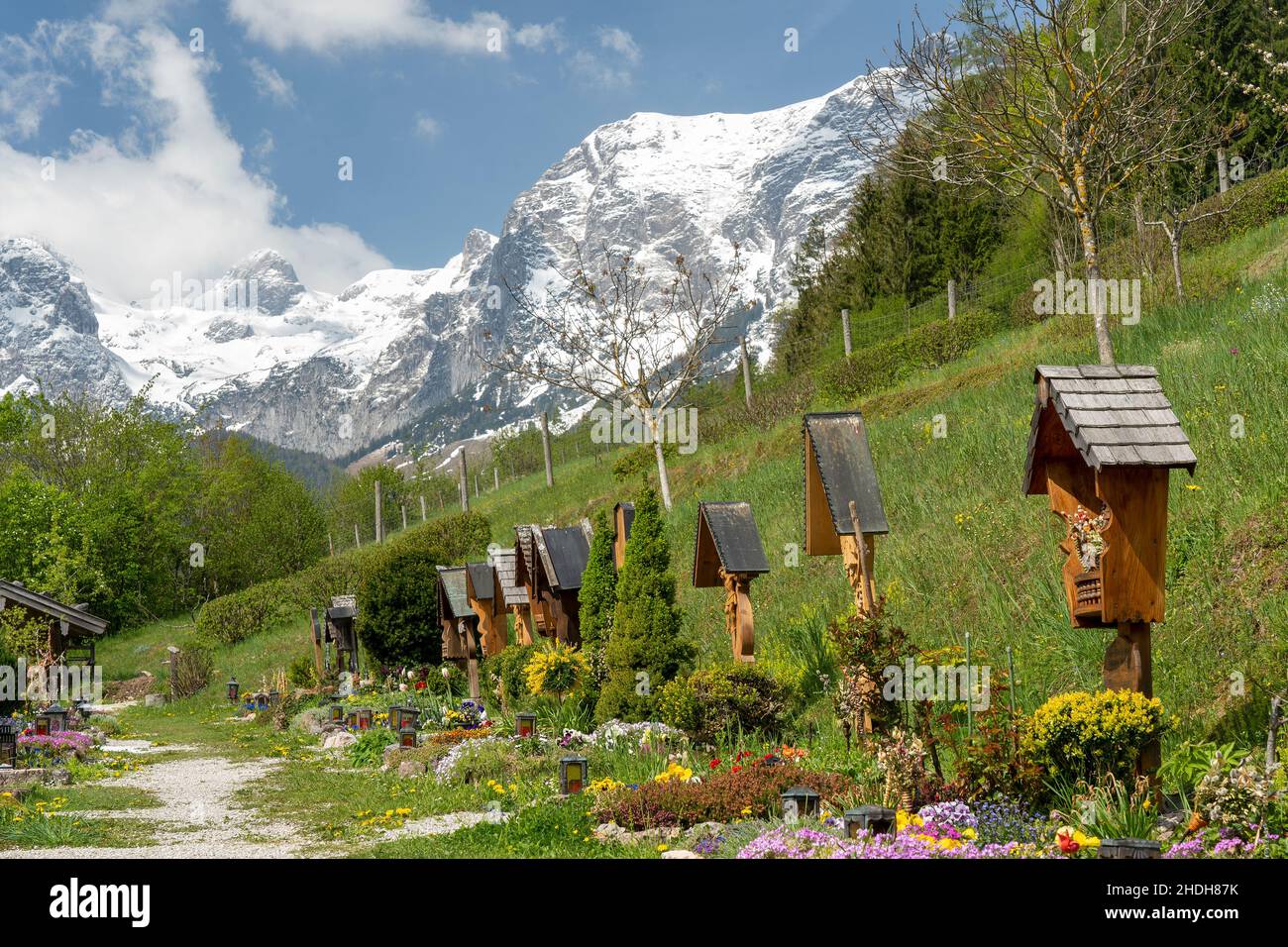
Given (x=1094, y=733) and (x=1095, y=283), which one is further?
(x=1095, y=283)

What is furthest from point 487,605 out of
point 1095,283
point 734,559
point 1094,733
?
point 1094,733

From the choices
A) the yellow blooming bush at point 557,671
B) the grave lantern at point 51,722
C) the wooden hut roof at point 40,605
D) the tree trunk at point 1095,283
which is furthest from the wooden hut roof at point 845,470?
the wooden hut roof at point 40,605

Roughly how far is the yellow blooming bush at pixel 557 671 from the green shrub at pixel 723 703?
357 cm

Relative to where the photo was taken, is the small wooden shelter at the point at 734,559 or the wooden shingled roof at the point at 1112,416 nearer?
the wooden shingled roof at the point at 1112,416

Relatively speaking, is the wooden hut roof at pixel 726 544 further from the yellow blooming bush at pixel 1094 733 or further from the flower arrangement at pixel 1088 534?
the yellow blooming bush at pixel 1094 733

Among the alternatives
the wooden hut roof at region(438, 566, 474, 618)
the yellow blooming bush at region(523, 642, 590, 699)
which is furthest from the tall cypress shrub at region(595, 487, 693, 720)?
the wooden hut roof at region(438, 566, 474, 618)

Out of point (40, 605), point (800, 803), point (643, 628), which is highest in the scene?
point (40, 605)

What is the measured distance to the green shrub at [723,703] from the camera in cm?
993

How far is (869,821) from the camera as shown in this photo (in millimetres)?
5773

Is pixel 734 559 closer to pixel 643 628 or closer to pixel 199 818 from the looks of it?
pixel 643 628

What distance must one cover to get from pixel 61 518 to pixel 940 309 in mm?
35623

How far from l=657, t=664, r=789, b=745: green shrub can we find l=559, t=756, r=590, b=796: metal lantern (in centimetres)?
125

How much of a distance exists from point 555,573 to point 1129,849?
36.7ft

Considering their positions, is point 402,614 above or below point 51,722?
above
